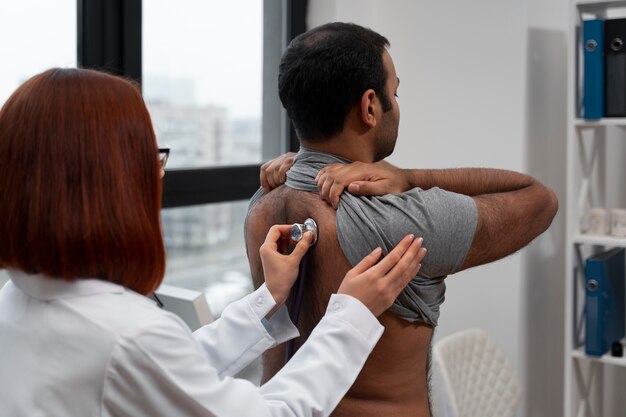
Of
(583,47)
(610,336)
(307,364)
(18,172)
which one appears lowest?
(610,336)

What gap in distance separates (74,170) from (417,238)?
0.53 meters

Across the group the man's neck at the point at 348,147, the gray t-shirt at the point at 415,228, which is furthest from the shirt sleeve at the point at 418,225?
the man's neck at the point at 348,147

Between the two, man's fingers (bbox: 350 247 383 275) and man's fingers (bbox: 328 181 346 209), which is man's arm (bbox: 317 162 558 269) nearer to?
man's fingers (bbox: 328 181 346 209)

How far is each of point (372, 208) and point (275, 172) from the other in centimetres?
24

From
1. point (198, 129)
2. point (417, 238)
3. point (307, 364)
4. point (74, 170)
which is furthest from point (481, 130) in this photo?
point (74, 170)

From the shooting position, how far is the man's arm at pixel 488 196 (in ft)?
4.16

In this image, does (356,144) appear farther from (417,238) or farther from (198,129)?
(198,129)

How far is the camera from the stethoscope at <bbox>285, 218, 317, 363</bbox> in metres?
1.29

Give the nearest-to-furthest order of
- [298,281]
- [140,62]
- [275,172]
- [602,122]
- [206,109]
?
[298,281] < [275,172] < [140,62] < [602,122] < [206,109]

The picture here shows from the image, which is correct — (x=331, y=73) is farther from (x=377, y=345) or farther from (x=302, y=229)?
(x=377, y=345)

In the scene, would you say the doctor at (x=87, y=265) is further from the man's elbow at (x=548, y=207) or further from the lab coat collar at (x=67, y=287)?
the man's elbow at (x=548, y=207)

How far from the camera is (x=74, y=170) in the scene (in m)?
0.90

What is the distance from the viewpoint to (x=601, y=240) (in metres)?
2.45

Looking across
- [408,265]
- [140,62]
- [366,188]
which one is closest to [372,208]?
[366,188]
